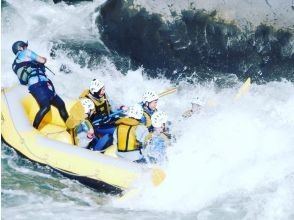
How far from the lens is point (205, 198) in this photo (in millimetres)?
7109

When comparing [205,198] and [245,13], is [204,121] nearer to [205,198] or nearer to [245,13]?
[205,198]

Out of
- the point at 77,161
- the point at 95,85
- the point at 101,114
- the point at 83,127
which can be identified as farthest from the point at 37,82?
the point at 77,161

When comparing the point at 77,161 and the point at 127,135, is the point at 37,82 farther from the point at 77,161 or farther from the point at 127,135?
the point at 127,135

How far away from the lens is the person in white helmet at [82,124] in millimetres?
7113

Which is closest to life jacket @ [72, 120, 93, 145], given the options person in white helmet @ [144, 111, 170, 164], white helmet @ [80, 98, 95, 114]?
white helmet @ [80, 98, 95, 114]

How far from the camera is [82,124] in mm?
7180

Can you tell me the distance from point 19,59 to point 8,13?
4.14 m

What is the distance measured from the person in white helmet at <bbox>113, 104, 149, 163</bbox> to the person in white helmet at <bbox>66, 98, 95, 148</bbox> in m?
0.34

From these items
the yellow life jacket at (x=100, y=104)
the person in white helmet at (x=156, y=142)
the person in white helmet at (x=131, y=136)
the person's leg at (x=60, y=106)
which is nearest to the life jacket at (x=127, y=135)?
the person in white helmet at (x=131, y=136)

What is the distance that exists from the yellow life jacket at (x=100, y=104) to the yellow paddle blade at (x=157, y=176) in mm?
1263

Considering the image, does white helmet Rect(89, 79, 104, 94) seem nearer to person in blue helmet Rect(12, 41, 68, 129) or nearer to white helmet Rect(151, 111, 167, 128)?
person in blue helmet Rect(12, 41, 68, 129)

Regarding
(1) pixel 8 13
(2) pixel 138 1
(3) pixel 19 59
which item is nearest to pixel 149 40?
(2) pixel 138 1

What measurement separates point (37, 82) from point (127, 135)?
5.20 feet

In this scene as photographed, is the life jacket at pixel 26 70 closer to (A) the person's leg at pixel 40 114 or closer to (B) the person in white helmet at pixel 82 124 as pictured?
(A) the person's leg at pixel 40 114
